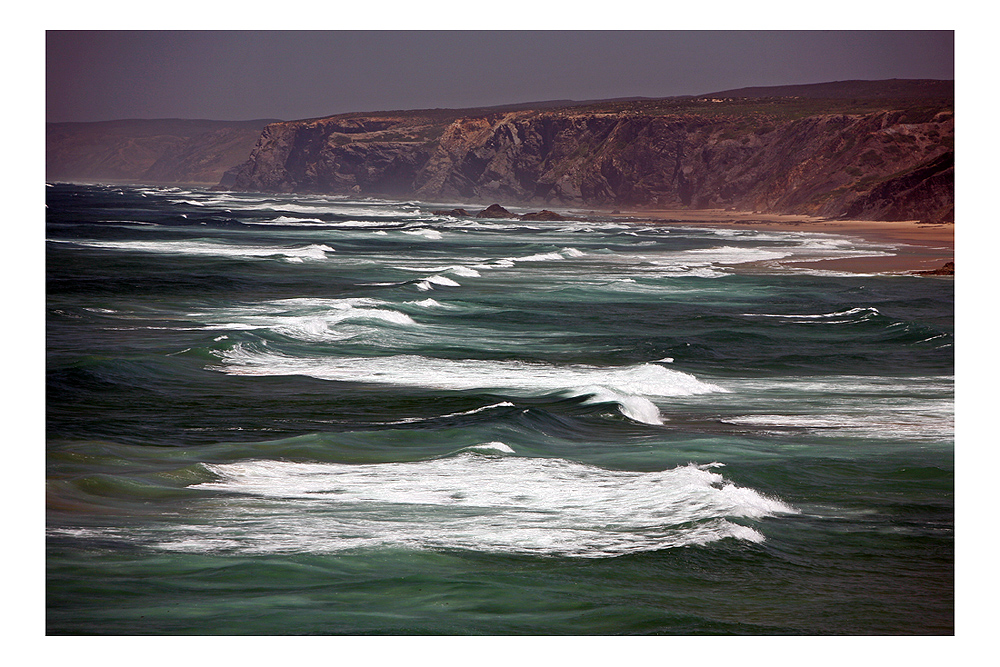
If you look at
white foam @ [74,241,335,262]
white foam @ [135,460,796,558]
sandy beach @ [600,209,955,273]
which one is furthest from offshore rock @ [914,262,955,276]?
white foam @ [135,460,796,558]

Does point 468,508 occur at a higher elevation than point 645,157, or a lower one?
lower

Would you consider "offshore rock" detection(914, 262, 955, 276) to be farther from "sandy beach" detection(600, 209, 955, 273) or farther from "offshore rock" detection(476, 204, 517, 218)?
Result: "offshore rock" detection(476, 204, 517, 218)

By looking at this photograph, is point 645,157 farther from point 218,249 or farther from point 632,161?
point 218,249

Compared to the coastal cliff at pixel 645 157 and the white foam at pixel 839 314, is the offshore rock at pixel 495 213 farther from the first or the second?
the white foam at pixel 839 314

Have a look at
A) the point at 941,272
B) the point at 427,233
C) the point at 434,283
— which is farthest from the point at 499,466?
the point at 427,233

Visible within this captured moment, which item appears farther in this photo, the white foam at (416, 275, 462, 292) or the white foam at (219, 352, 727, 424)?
the white foam at (416, 275, 462, 292)

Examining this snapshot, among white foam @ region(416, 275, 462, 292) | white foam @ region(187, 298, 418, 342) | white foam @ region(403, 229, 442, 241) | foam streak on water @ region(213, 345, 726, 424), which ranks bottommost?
foam streak on water @ region(213, 345, 726, 424)
